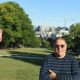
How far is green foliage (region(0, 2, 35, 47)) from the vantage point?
92.7 metres

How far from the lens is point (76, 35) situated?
297 feet

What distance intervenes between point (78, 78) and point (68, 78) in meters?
0.16

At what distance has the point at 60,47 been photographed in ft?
19.5

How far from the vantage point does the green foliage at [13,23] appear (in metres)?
92.7

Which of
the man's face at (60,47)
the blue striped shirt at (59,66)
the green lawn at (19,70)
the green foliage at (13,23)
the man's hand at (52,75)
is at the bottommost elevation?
the green lawn at (19,70)

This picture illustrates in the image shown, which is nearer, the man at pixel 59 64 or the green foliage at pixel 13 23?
the man at pixel 59 64

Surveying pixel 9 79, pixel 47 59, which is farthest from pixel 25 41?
pixel 47 59

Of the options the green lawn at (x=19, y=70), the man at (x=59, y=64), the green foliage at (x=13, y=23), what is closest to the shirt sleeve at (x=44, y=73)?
the man at (x=59, y=64)

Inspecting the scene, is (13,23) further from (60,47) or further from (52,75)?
(52,75)

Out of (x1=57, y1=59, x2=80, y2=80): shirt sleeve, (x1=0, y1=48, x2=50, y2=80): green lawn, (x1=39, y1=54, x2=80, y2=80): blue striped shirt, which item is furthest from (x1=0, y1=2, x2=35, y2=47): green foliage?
(x1=57, y1=59, x2=80, y2=80): shirt sleeve

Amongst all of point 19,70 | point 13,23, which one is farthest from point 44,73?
point 13,23

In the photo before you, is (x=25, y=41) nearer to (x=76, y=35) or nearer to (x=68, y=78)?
Answer: (x=76, y=35)

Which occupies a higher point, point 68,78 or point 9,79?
point 68,78

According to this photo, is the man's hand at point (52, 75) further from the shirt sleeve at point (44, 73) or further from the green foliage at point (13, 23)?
the green foliage at point (13, 23)
